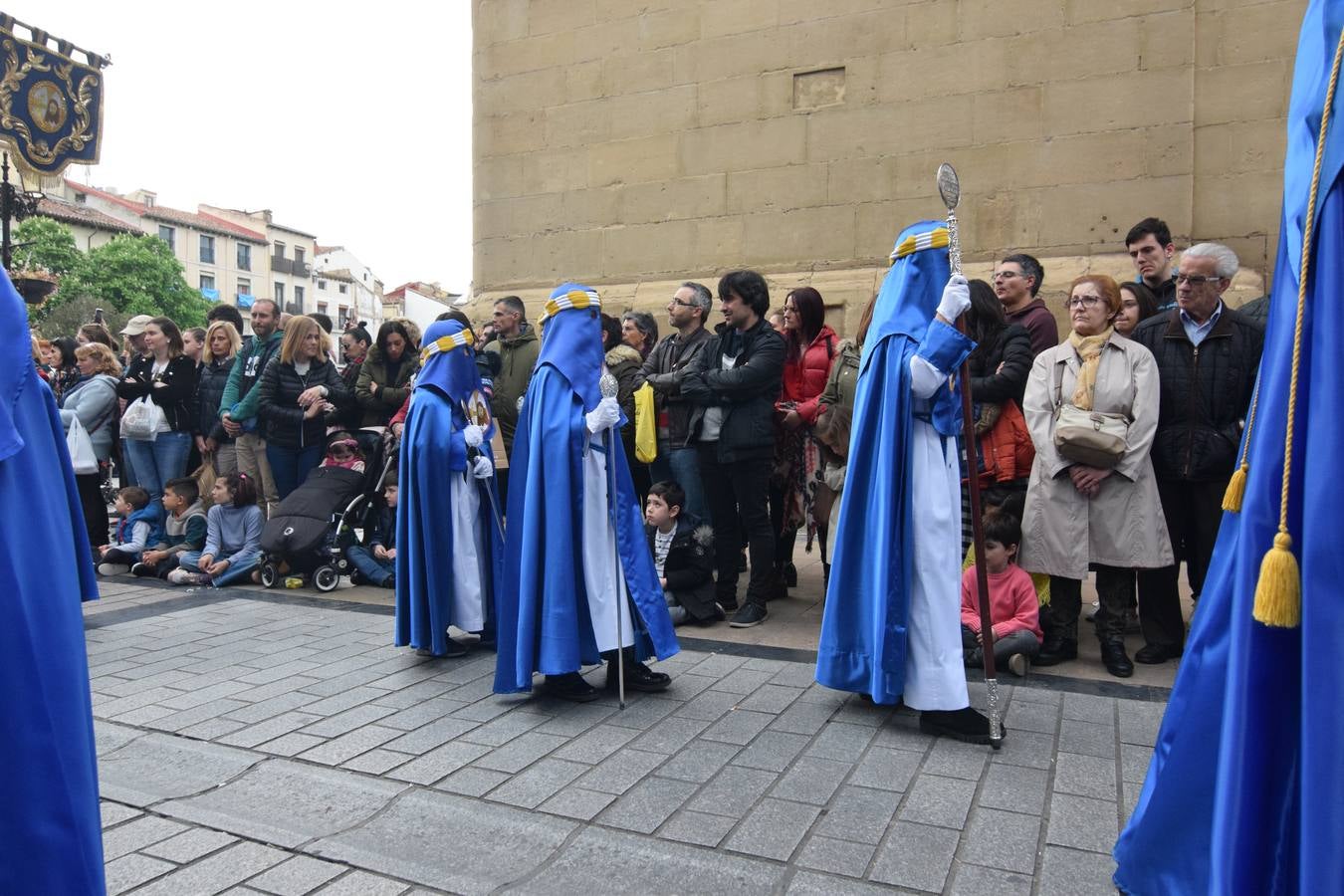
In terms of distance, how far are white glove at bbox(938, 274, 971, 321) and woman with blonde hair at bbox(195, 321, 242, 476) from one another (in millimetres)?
6307

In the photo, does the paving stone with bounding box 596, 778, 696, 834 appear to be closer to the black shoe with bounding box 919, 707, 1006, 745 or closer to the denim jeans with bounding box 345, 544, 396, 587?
the black shoe with bounding box 919, 707, 1006, 745

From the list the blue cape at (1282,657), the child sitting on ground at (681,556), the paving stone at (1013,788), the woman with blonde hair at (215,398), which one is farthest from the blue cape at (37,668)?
the woman with blonde hair at (215,398)

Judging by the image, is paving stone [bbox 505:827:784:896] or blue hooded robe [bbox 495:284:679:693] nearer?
paving stone [bbox 505:827:784:896]

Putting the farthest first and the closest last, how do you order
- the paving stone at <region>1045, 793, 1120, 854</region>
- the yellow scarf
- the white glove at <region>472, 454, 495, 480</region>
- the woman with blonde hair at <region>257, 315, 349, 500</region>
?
the woman with blonde hair at <region>257, 315, 349, 500</region> < the white glove at <region>472, 454, 495, 480</region> < the yellow scarf < the paving stone at <region>1045, 793, 1120, 854</region>

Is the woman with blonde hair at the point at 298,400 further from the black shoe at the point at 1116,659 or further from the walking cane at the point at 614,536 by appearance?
→ the black shoe at the point at 1116,659

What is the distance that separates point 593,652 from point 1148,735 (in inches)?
90.6

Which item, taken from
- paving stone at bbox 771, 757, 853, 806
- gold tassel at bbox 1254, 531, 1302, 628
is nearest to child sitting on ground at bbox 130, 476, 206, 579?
paving stone at bbox 771, 757, 853, 806

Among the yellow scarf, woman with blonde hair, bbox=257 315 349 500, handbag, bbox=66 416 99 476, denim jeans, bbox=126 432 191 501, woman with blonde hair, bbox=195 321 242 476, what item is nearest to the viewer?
the yellow scarf

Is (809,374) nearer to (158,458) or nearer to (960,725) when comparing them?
(960,725)

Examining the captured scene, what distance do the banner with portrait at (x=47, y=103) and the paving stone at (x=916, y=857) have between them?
1440 centimetres

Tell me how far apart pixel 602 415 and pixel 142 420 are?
218 inches

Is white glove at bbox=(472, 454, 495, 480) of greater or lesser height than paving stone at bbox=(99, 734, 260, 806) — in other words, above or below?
above

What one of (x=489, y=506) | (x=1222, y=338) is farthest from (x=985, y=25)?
(x=489, y=506)

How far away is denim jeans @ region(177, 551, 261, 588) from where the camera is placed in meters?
7.18
